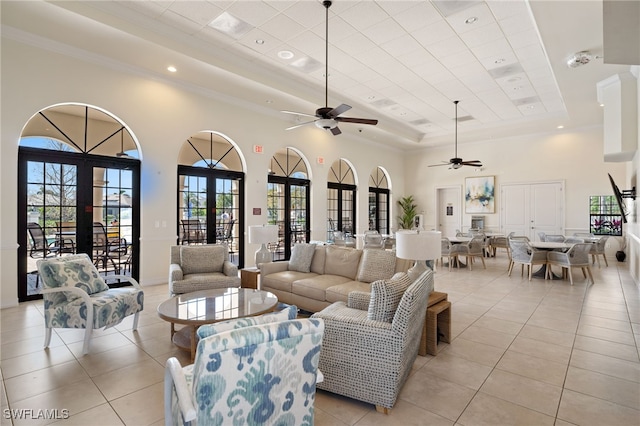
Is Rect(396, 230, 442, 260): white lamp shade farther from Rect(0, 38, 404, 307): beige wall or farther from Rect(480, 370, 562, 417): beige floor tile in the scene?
Rect(0, 38, 404, 307): beige wall

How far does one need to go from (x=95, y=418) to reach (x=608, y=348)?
4696mm

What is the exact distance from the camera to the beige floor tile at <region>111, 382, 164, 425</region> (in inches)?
89.1

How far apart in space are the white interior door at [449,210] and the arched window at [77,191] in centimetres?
1044

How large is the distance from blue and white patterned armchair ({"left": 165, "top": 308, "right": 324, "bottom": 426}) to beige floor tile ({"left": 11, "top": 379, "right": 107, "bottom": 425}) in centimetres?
126

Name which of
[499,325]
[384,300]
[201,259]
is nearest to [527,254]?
[499,325]

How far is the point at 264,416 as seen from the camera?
4.97 feet

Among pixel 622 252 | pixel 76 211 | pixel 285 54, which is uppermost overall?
pixel 285 54

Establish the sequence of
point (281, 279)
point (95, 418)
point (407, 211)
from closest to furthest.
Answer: point (95, 418), point (281, 279), point (407, 211)

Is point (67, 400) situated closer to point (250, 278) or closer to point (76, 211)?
point (250, 278)

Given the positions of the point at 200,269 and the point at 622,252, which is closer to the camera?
the point at 200,269

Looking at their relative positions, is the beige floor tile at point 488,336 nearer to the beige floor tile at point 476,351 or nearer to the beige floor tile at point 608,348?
the beige floor tile at point 476,351

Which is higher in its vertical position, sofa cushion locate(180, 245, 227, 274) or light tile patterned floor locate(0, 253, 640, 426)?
sofa cushion locate(180, 245, 227, 274)

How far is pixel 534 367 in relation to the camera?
119 inches

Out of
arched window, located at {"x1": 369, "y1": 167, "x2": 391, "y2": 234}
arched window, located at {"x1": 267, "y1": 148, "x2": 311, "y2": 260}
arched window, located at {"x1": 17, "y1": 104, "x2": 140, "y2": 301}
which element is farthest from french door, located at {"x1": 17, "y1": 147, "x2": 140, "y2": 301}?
arched window, located at {"x1": 369, "y1": 167, "x2": 391, "y2": 234}
